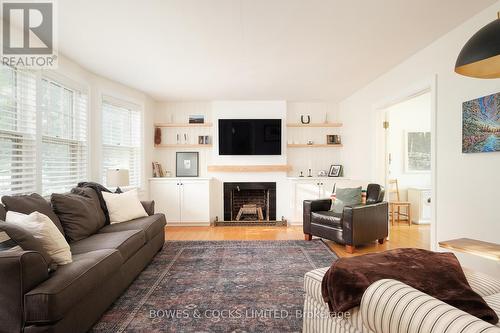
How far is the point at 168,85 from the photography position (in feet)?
13.7

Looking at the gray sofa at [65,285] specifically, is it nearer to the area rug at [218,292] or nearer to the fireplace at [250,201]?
the area rug at [218,292]


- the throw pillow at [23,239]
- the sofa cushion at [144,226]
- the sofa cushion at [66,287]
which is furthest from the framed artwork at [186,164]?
the throw pillow at [23,239]

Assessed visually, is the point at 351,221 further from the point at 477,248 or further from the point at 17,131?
the point at 17,131

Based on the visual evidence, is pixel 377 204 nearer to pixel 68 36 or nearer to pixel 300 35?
pixel 300 35

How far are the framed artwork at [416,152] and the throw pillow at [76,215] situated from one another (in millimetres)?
5730

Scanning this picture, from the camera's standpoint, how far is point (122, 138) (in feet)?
14.2

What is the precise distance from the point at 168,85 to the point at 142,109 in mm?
873

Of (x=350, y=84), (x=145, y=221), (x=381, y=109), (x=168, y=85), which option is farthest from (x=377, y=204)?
(x=168, y=85)

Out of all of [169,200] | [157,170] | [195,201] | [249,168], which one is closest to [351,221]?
[249,168]

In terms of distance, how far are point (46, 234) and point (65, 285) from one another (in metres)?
0.44

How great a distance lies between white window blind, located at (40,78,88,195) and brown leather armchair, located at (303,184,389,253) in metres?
3.30

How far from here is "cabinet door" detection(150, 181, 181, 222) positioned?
4.83 meters

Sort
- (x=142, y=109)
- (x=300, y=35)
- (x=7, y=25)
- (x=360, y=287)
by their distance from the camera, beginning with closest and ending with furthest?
1. (x=360, y=287)
2. (x=7, y=25)
3. (x=300, y=35)
4. (x=142, y=109)

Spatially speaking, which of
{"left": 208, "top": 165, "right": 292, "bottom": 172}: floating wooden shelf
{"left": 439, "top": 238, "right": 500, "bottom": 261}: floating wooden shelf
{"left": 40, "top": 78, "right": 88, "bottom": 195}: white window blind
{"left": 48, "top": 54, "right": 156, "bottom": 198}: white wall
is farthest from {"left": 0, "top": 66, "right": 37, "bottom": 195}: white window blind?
{"left": 439, "top": 238, "right": 500, "bottom": 261}: floating wooden shelf
